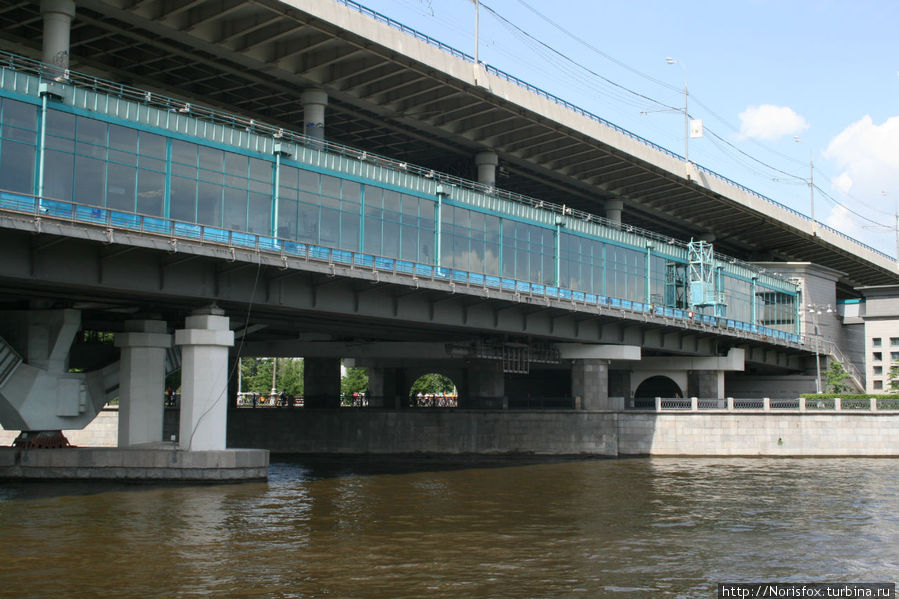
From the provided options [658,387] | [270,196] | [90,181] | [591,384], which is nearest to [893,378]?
[658,387]

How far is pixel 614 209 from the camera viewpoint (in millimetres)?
81750

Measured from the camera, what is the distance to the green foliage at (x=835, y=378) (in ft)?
269

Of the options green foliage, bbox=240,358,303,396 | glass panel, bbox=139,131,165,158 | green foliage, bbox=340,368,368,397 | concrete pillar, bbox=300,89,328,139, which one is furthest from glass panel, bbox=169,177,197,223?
green foliage, bbox=340,368,368,397

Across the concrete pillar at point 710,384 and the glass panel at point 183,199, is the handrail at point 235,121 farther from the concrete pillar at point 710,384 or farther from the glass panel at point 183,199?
the concrete pillar at point 710,384

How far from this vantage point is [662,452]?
62.1m

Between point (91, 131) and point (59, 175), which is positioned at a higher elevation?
point (91, 131)

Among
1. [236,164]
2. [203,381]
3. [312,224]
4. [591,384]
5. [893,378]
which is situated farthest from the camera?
[893,378]

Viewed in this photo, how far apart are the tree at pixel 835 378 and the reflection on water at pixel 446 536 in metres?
38.8

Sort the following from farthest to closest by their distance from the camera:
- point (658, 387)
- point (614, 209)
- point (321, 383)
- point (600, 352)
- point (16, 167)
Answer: point (658, 387), point (614, 209), point (321, 383), point (600, 352), point (16, 167)

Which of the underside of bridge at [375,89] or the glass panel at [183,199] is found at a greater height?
the underside of bridge at [375,89]

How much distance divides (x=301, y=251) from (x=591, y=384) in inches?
1093

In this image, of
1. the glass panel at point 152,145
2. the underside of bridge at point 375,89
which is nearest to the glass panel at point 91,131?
the glass panel at point 152,145

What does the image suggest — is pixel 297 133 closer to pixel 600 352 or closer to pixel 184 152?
pixel 184 152

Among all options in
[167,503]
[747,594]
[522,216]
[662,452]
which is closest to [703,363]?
[662,452]
